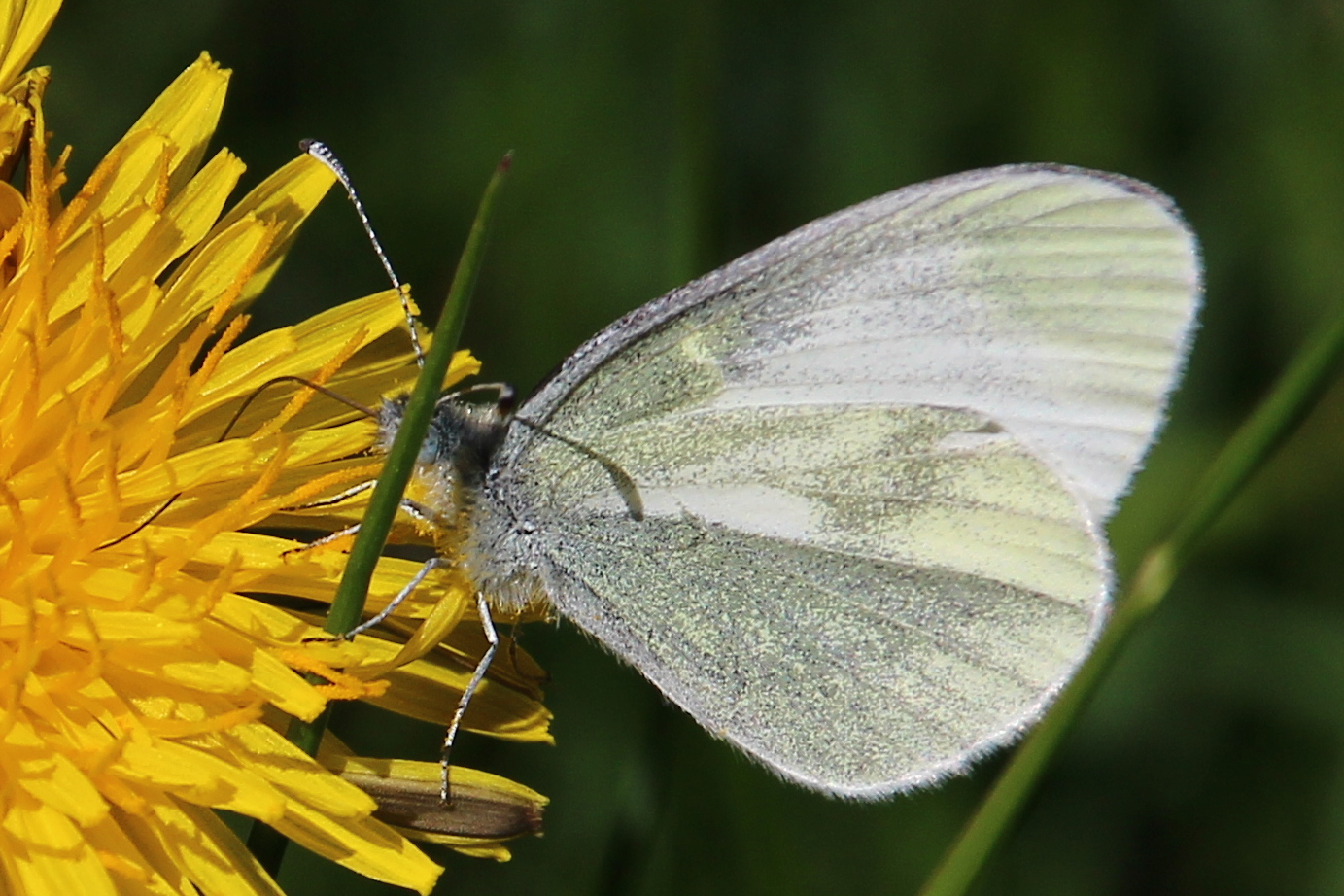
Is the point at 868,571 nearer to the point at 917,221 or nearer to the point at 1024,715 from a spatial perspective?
the point at 1024,715

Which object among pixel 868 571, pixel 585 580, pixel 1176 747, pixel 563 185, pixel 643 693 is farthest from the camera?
pixel 563 185

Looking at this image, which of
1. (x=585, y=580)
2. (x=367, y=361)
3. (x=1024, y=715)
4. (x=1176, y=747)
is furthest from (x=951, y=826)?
(x=367, y=361)

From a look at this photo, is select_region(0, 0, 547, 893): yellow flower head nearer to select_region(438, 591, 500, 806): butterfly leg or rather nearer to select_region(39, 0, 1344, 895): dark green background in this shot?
select_region(438, 591, 500, 806): butterfly leg

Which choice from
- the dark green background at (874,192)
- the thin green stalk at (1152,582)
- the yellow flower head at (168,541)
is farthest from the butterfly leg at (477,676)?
Answer: the dark green background at (874,192)

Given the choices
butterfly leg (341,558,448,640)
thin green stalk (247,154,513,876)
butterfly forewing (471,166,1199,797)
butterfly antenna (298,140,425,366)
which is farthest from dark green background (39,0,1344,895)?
thin green stalk (247,154,513,876)

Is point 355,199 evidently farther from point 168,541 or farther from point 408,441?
point 408,441

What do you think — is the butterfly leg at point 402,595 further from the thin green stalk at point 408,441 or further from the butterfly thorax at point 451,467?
the thin green stalk at point 408,441
